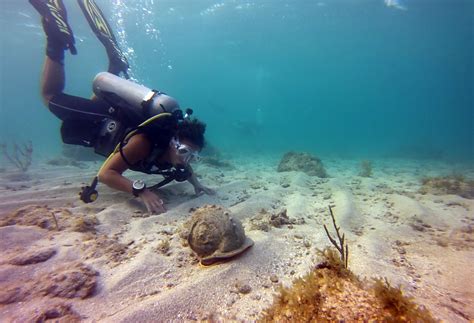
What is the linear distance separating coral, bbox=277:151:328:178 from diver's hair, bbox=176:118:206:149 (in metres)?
5.79

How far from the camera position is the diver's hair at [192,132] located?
14.9ft

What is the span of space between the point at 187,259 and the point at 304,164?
8.03 meters

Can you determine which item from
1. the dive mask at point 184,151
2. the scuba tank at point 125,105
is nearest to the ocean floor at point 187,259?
the dive mask at point 184,151

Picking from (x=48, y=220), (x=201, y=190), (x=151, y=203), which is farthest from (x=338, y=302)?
(x=201, y=190)

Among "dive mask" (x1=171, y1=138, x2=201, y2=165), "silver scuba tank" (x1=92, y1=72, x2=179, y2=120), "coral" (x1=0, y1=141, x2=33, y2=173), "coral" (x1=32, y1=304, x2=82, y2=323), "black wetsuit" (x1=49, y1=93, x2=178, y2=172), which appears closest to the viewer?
"coral" (x1=32, y1=304, x2=82, y2=323)

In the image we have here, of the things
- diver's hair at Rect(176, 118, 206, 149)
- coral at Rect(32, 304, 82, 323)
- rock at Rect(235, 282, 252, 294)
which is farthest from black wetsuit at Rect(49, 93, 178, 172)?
rock at Rect(235, 282, 252, 294)

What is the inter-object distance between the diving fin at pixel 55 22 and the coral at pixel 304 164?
8492 millimetres

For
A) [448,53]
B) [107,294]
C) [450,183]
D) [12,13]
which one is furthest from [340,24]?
[12,13]

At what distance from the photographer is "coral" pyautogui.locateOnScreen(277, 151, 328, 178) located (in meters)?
9.30

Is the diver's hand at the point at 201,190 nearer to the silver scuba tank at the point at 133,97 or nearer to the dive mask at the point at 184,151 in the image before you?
the dive mask at the point at 184,151

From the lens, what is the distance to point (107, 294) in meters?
2.22

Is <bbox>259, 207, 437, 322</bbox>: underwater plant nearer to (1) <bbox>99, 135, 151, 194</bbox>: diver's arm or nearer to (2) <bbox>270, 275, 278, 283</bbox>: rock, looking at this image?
(2) <bbox>270, 275, 278, 283</bbox>: rock

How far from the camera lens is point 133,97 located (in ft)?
16.1

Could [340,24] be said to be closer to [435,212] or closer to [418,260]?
[435,212]
